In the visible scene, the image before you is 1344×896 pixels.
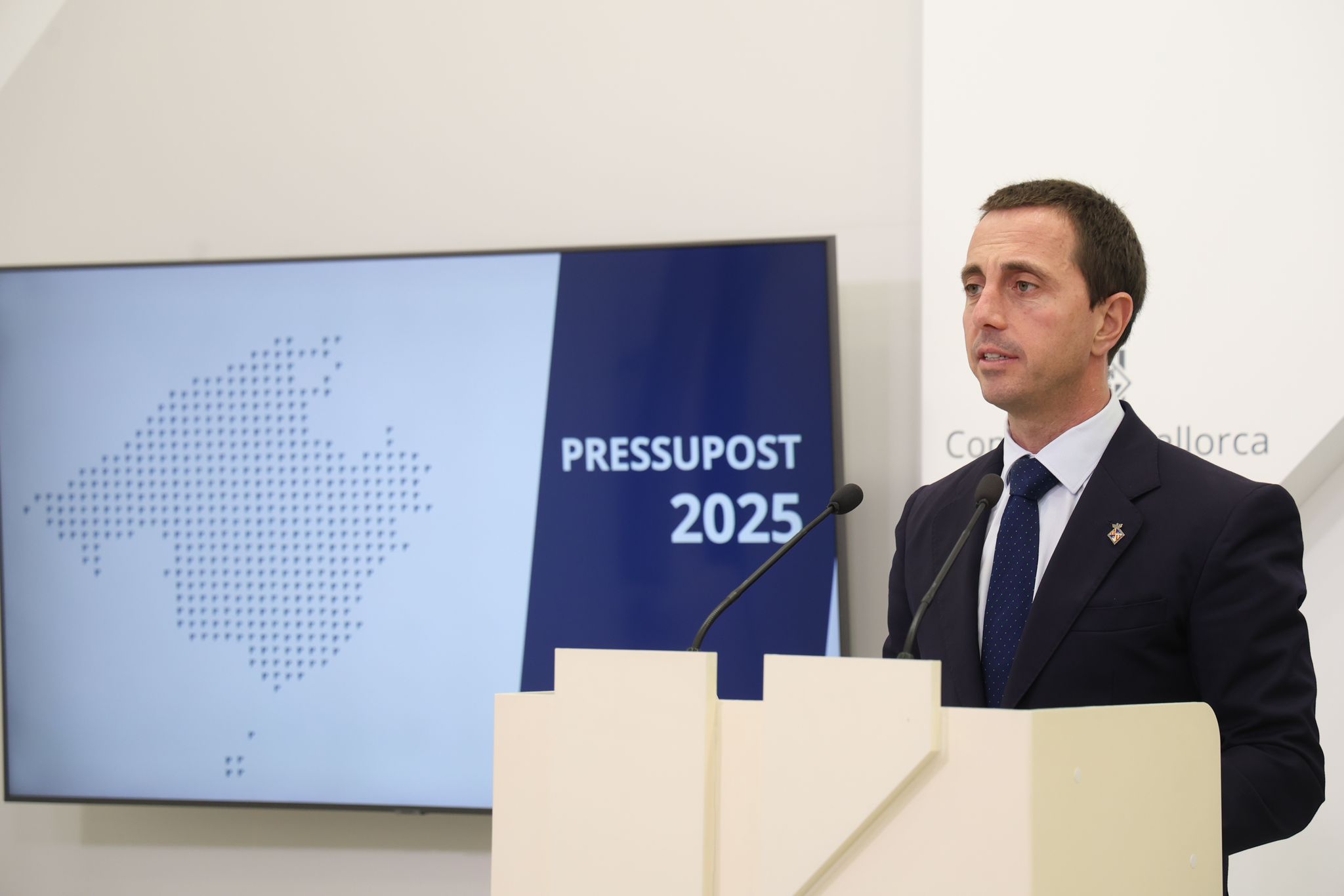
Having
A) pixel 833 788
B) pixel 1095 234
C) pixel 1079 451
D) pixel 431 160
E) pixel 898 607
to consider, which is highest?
pixel 431 160

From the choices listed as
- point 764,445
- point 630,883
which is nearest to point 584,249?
point 764,445

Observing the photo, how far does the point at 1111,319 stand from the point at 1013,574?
0.42m

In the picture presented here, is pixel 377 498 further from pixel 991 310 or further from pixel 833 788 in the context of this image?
pixel 833 788

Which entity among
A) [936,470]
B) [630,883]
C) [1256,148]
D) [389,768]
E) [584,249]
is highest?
[1256,148]

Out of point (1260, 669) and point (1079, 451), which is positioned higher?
point (1079, 451)

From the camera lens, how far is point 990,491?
1443 millimetres

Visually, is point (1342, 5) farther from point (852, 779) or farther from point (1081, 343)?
point (852, 779)

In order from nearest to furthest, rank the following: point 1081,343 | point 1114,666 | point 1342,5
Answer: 1. point 1114,666
2. point 1081,343
3. point 1342,5

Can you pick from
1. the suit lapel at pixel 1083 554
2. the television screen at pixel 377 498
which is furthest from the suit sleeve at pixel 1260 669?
the television screen at pixel 377 498

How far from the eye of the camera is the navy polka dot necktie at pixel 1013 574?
5.40ft

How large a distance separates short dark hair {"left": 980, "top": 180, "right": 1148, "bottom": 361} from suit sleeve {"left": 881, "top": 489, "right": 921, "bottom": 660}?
1.49 ft

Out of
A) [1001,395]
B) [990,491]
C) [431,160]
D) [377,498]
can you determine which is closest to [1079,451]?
[1001,395]

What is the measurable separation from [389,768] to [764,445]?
1.18m

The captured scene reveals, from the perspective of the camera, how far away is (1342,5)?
259 centimetres
